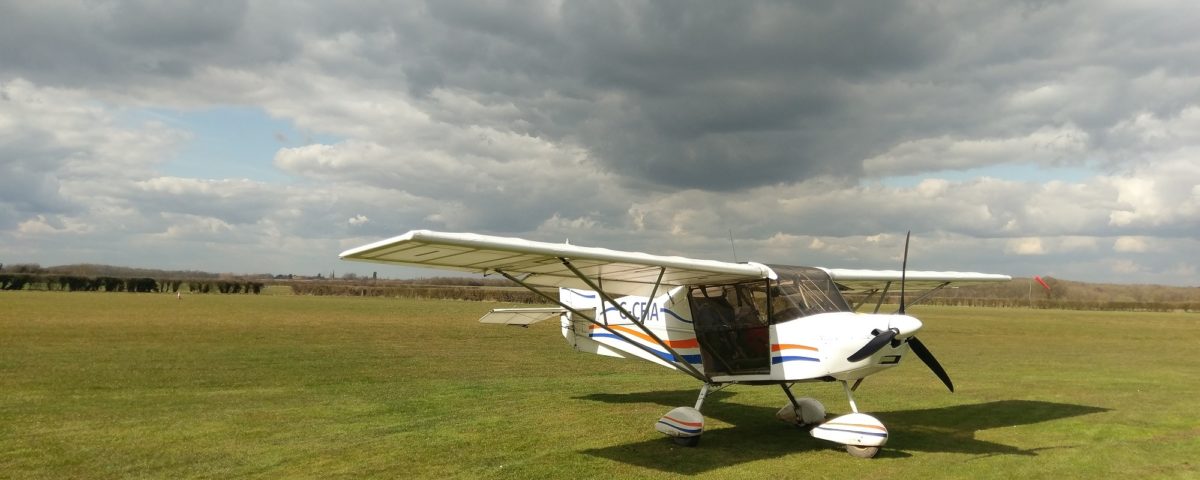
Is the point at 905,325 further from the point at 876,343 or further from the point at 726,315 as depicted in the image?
the point at 726,315

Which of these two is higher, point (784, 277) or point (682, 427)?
→ point (784, 277)

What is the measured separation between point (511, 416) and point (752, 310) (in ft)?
12.1

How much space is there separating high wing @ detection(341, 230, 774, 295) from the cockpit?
0.73 feet

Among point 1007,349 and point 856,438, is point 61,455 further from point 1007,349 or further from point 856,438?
point 1007,349

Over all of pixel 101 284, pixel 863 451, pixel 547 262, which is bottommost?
pixel 863 451

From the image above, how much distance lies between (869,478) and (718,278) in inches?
112

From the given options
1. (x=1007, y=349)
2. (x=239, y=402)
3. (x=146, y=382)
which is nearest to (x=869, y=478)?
(x=239, y=402)

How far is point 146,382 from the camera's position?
13125 millimetres

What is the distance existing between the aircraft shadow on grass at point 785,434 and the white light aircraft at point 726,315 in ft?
1.30

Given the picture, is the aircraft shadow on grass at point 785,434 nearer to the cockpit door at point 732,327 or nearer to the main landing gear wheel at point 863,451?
the main landing gear wheel at point 863,451

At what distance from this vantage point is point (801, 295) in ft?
28.1

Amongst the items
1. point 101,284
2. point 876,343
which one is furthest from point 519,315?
point 101,284

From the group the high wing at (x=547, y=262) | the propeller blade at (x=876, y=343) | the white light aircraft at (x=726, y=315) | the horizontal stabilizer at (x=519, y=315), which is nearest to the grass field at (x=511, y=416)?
the white light aircraft at (x=726, y=315)

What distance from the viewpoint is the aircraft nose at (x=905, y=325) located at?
24.3ft
